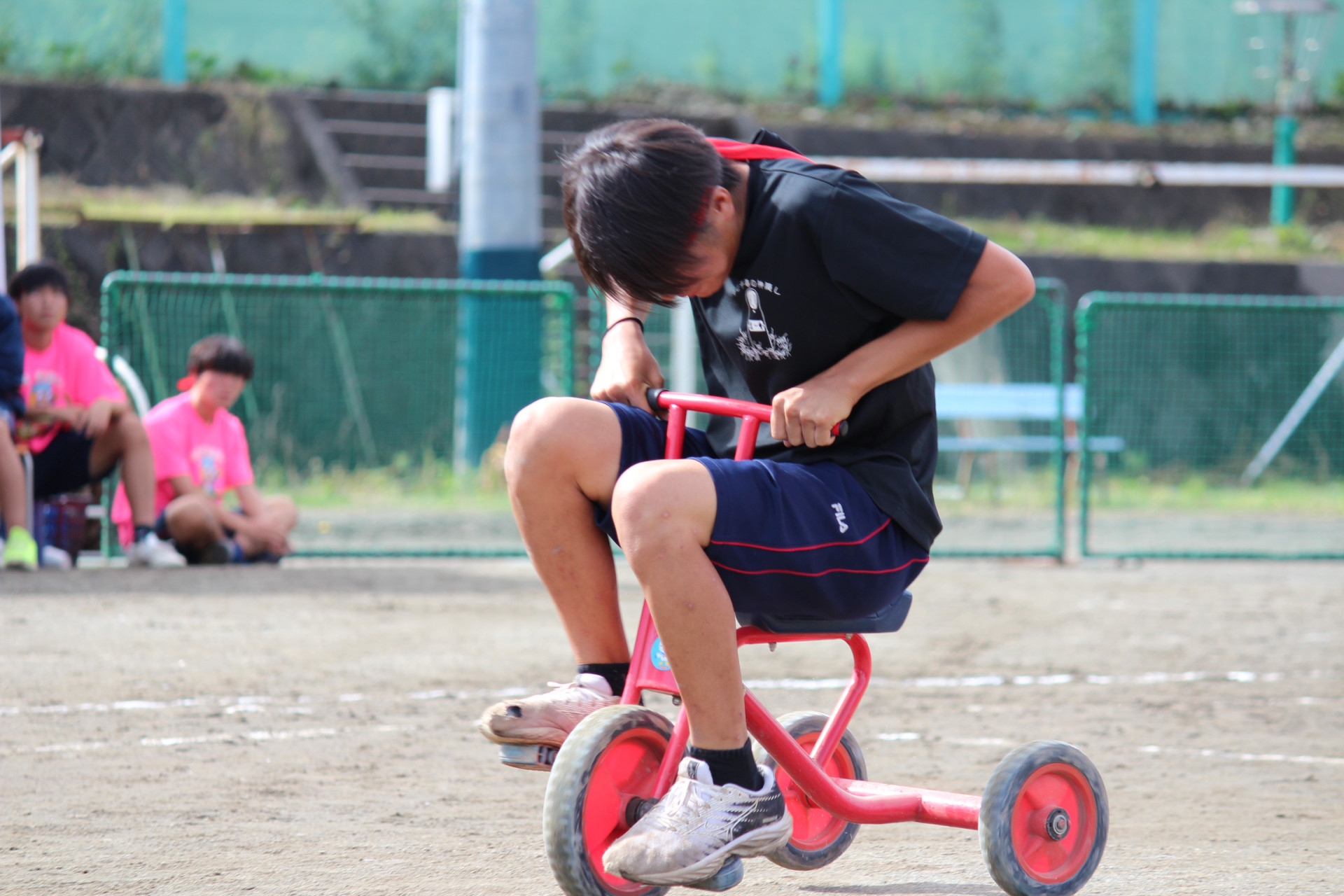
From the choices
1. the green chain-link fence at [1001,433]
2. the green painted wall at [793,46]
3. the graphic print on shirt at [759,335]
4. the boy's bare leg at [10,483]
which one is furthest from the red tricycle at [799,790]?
the green painted wall at [793,46]

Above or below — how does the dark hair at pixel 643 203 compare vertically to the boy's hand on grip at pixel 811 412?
above

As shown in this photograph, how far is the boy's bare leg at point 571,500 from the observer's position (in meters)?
2.69

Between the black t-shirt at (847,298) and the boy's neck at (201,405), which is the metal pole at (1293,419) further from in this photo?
the black t-shirt at (847,298)

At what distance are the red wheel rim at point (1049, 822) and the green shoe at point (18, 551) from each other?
210 inches

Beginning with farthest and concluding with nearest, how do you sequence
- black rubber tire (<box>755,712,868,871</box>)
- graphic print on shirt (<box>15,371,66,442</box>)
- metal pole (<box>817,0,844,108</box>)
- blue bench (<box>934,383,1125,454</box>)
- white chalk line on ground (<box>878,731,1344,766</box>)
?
metal pole (<box>817,0,844,108</box>) < blue bench (<box>934,383,1125,454</box>) < graphic print on shirt (<box>15,371,66,442</box>) < white chalk line on ground (<box>878,731,1344,766</box>) < black rubber tire (<box>755,712,868,871</box>)

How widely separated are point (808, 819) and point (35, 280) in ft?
17.8

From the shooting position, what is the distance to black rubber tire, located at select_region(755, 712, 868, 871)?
301cm

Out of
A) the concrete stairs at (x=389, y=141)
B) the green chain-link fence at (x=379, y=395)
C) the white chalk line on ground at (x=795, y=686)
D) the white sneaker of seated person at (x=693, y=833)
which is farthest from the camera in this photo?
the concrete stairs at (x=389, y=141)

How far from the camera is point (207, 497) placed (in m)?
7.38

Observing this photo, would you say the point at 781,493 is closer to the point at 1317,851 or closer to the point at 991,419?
the point at 1317,851

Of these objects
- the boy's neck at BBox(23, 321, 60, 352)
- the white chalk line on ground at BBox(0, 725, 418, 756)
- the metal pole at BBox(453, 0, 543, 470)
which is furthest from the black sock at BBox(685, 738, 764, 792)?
the metal pole at BBox(453, 0, 543, 470)

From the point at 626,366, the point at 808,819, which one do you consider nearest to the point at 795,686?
the point at 808,819

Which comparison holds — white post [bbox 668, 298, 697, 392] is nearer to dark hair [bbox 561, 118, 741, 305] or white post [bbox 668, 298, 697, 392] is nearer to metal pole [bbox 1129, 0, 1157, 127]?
dark hair [bbox 561, 118, 741, 305]

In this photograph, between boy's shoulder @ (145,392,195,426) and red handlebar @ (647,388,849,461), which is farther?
boy's shoulder @ (145,392,195,426)
